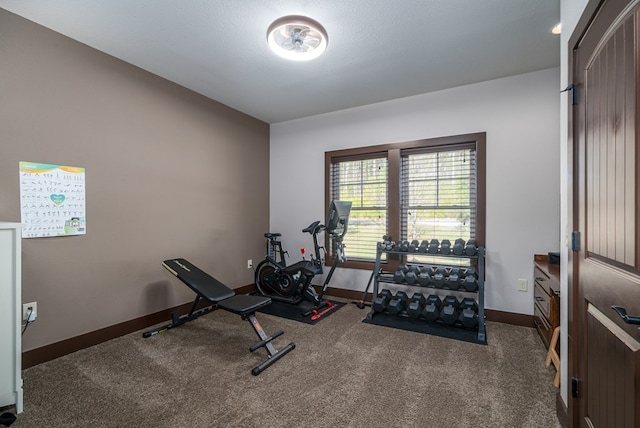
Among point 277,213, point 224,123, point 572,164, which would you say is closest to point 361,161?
point 277,213

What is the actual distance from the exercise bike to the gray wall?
52 cm

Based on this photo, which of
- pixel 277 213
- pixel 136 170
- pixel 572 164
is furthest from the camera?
pixel 277 213

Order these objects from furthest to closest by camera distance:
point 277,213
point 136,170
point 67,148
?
point 277,213, point 136,170, point 67,148

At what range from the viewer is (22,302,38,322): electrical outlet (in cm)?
223

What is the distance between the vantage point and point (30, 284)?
2279 millimetres

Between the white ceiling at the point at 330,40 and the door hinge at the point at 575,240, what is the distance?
5.69 ft

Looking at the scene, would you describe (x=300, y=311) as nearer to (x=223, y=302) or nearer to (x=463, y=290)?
(x=223, y=302)

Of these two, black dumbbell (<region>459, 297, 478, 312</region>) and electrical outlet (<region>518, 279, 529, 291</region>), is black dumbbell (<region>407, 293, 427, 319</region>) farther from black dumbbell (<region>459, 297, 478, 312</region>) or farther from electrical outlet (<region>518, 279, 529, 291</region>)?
electrical outlet (<region>518, 279, 529, 291</region>)

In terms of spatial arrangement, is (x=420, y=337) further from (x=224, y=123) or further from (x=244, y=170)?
(x=224, y=123)

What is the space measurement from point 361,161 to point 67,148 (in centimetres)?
327

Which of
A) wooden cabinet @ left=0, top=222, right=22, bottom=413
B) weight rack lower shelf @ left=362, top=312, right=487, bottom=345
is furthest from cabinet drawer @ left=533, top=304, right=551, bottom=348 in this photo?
wooden cabinet @ left=0, top=222, right=22, bottom=413

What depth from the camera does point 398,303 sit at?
325cm

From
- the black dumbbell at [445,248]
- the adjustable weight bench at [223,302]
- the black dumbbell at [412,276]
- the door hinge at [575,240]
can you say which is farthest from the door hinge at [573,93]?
the adjustable weight bench at [223,302]

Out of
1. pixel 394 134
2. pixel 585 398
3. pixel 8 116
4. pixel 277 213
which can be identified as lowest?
pixel 585 398
